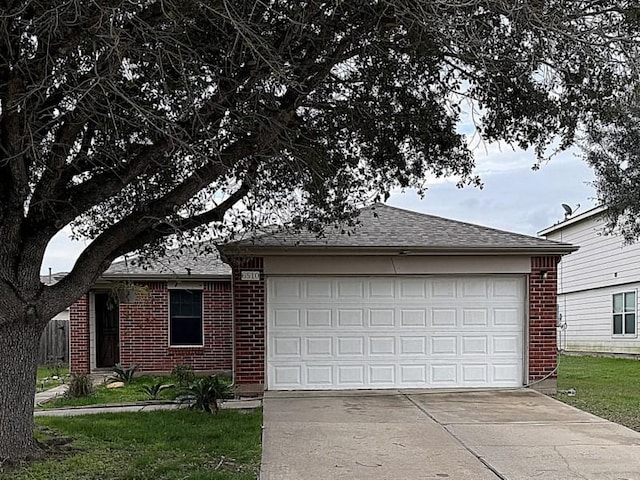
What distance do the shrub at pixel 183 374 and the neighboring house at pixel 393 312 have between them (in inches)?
86.3

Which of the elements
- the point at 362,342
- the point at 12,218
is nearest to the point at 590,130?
the point at 362,342

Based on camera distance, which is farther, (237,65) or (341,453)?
(341,453)

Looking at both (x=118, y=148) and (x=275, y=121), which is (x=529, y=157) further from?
(x=118, y=148)

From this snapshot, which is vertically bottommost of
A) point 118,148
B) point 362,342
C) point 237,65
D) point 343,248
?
point 362,342

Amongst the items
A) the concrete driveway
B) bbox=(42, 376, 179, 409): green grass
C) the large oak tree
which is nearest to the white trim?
the concrete driveway

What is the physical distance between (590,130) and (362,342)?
530 centimetres

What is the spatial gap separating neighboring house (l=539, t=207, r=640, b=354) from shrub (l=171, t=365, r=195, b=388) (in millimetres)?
12955

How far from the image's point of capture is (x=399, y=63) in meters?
8.63

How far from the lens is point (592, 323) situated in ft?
84.6

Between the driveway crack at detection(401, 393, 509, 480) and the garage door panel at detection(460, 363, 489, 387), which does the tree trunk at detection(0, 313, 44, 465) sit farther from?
the garage door panel at detection(460, 363, 489, 387)

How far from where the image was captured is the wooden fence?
67.9ft

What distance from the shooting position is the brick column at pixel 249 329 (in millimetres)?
12211

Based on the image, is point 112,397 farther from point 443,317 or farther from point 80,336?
point 443,317

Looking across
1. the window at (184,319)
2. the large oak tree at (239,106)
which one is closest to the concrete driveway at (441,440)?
the large oak tree at (239,106)
